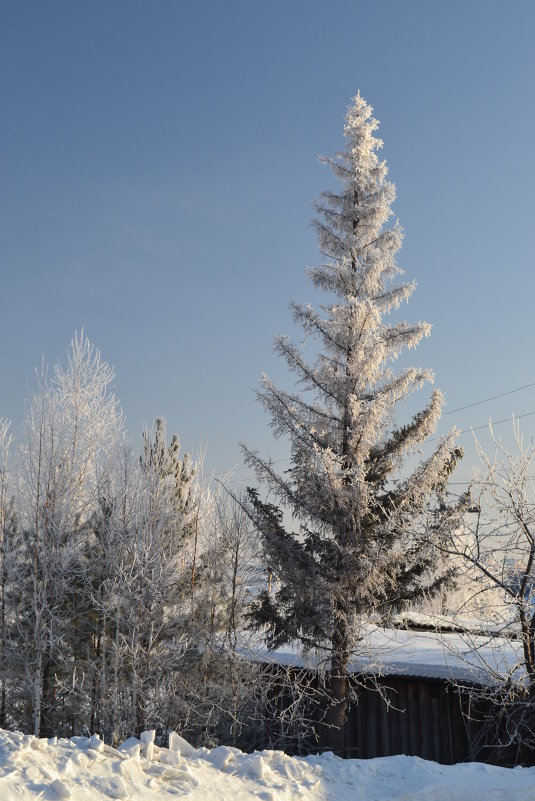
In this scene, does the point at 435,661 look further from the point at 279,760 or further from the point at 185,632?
the point at 279,760

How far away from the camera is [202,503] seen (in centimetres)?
2312

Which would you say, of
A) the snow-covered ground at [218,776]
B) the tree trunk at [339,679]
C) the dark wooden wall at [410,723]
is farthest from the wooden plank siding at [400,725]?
the snow-covered ground at [218,776]

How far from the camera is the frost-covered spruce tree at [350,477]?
14562mm

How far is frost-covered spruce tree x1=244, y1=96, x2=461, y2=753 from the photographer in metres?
14.6

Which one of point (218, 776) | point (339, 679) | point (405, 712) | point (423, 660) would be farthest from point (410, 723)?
point (218, 776)

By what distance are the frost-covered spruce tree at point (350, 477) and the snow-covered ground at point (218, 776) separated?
567cm

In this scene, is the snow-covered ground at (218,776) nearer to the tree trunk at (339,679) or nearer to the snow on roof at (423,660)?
the snow on roof at (423,660)

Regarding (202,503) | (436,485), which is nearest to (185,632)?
(202,503)

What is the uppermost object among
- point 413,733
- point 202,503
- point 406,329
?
point 406,329

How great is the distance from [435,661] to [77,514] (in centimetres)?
1054

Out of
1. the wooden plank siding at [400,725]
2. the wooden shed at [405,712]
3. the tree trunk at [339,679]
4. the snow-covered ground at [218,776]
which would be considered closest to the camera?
the snow-covered ground at [218,776]

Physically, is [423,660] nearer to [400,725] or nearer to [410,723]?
[410,723]

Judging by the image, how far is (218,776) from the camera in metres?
7.31

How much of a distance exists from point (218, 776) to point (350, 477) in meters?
8.41
